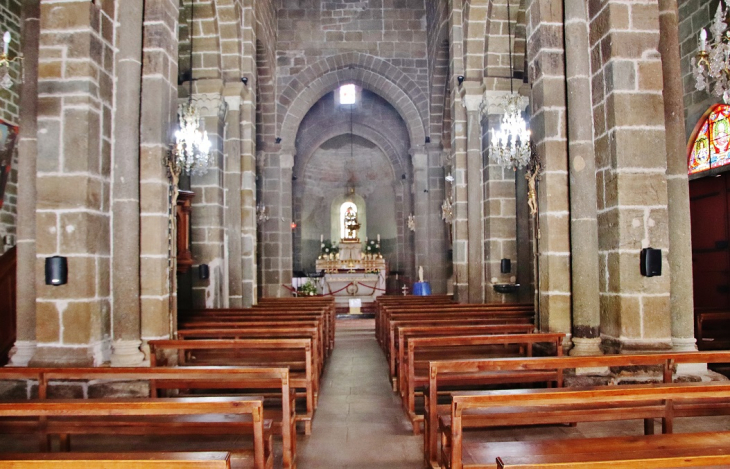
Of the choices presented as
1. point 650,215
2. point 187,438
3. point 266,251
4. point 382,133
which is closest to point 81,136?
point 187,438

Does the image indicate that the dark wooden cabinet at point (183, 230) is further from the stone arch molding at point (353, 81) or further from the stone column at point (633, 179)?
the stone arch molding at point (353, 81)

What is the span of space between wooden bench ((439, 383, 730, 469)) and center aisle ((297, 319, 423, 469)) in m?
0.70

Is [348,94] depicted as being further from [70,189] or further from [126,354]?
[126,354]

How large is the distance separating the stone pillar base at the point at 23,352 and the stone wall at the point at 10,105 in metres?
4.56

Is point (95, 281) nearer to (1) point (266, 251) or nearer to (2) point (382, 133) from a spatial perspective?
(1) point (266, 251)

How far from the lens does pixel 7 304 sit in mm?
6652

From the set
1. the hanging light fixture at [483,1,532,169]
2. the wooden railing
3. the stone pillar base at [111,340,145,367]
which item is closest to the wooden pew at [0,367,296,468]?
the stone pillar base at [111,340,145,367]

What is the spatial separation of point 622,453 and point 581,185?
3.61 metres

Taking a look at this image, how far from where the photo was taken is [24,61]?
17.6 feet

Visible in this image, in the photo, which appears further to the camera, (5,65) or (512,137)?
(512,137)

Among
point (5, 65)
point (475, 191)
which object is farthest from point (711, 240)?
point (5, 65)

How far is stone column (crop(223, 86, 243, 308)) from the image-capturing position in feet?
30.9

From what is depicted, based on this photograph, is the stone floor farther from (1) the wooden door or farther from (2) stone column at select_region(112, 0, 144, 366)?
(1) the wooden door

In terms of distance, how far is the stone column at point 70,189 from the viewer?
16.1ft
